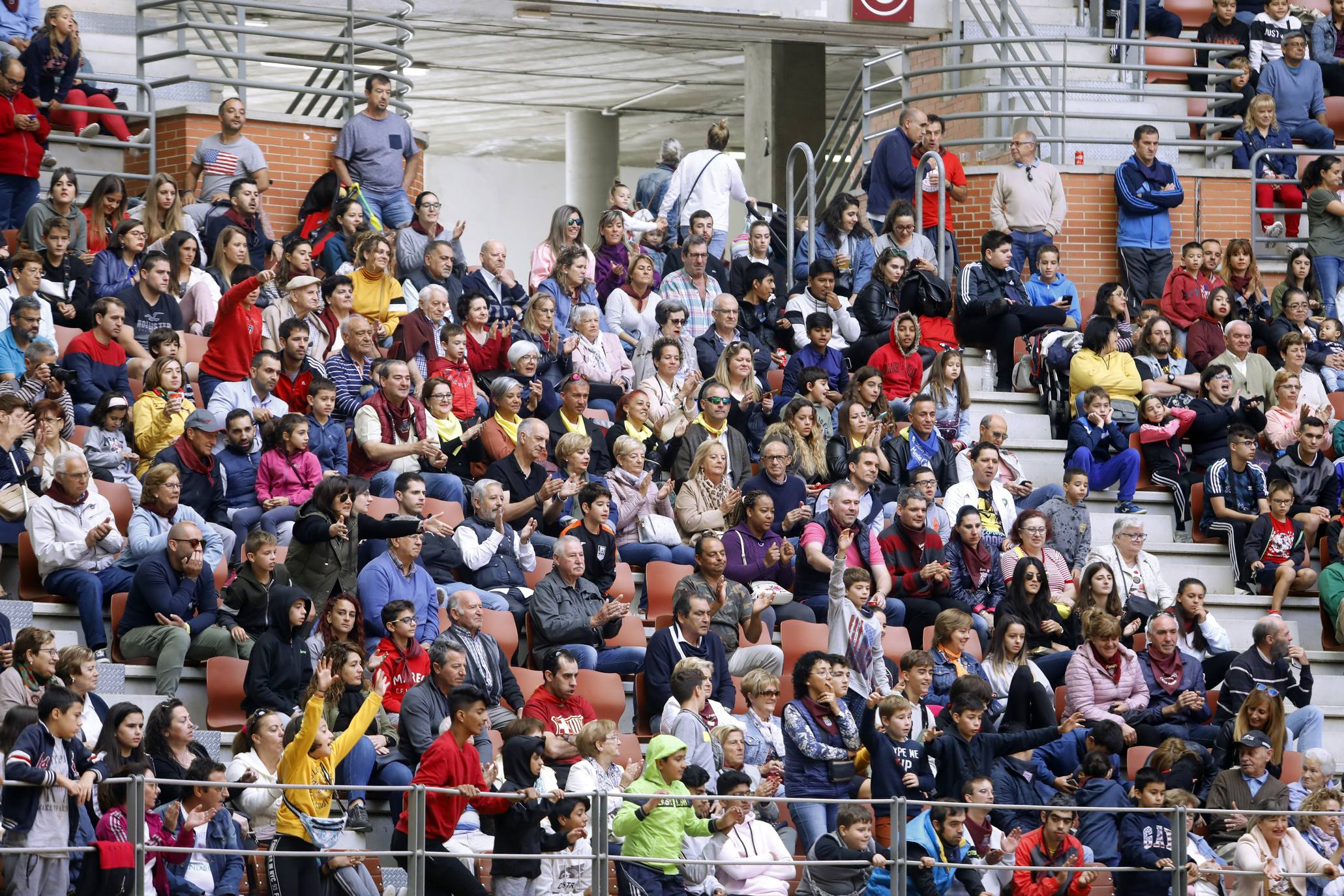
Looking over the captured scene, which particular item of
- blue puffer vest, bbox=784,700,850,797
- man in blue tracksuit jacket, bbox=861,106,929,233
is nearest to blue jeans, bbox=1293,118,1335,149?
man in blue tracksuit jacket, bbox=861,106,929,233

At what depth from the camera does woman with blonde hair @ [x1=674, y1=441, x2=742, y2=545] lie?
13.2 m

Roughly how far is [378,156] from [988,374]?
16.1 ft

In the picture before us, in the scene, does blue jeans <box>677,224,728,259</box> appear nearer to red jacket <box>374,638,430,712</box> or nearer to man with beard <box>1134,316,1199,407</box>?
man with beard <box>1134,316,1199,407</box>

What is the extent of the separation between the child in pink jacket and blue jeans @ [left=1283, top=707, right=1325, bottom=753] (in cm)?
589

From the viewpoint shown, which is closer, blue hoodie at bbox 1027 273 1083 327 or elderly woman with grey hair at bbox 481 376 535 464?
elderly woman with grey hair at bbox 481 376 535 464

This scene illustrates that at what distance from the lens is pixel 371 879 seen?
9680 millimetres

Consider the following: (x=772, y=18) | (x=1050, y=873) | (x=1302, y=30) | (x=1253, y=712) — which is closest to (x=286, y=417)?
(x=1050, y=873)

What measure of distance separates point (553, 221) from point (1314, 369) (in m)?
5.74

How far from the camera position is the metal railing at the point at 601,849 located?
30.0 ft

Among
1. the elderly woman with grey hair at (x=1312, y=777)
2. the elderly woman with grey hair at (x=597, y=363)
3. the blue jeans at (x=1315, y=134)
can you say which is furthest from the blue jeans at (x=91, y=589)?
the blue jeans at (x=1315, y=134)

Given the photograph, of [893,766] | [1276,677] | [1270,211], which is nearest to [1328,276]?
[1270,211]

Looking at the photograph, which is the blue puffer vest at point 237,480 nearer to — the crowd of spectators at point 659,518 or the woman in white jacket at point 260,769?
the crowd of spectators at point 659,518

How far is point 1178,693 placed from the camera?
502 inches

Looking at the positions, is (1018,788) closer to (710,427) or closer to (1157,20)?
(710,427)
